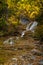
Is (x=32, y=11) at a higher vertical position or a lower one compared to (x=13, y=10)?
lower

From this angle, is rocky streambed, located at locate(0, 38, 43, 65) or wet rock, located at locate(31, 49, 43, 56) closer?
rocky streambed, located at locate(0, 38, 43, 65)

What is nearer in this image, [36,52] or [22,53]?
[36,52]

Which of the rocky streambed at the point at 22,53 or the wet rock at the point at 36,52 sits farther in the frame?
the wet rock at the point at 36,52

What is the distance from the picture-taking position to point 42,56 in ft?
53.0

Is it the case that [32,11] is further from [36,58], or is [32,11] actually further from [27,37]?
[36,58]

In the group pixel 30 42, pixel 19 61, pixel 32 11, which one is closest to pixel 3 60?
pixel 19 61

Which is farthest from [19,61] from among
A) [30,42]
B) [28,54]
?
[30,42]

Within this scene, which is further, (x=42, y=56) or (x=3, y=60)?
(x=42, y=56)

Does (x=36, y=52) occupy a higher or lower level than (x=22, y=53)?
lower

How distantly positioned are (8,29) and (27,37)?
184 inches

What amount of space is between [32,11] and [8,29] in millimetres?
4315

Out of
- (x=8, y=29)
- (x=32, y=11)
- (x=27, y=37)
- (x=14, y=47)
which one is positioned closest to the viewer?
(x=14, y=47)

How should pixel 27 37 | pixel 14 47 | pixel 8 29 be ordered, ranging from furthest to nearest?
pixel 8 29 < pixel 27 37 < pixel 14 47

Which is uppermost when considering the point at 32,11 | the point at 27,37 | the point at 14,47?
the point at 32,11
